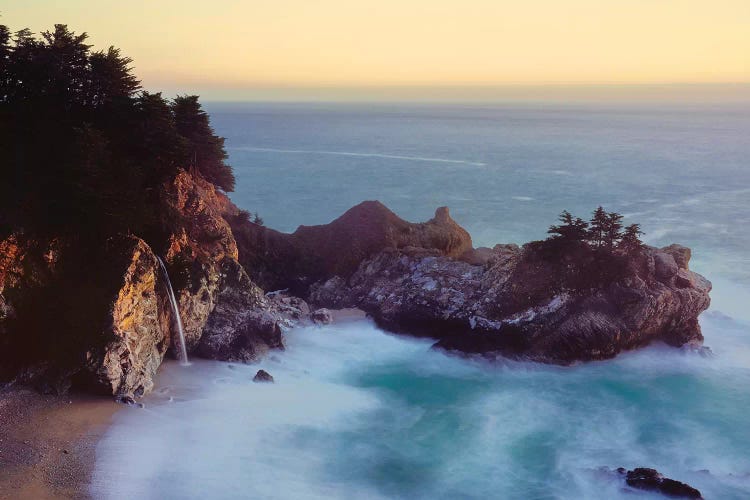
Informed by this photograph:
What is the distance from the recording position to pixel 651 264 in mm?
29984

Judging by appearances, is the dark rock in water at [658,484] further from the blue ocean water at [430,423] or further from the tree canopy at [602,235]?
the tree canopy at [602,235]

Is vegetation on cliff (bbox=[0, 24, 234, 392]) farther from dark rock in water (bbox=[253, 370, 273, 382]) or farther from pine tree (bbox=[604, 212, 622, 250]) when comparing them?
pine tree (bbox=[604, 212, 622, 250])

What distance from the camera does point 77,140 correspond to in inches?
951

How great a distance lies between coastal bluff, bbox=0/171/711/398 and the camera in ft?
74.9

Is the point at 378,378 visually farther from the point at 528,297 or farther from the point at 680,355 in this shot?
the point at 680,355

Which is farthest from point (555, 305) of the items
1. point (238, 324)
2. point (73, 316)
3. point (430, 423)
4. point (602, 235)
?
point (73, 316)

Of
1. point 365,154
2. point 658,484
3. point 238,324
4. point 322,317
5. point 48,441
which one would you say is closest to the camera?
point 658,484

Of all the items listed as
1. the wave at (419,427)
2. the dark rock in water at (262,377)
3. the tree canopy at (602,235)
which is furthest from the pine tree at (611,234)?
the dark rock in water at (262,377)

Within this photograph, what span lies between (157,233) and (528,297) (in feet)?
52.3

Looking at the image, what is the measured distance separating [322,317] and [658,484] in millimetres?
16940

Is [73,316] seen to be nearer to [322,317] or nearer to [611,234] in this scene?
[322,317]

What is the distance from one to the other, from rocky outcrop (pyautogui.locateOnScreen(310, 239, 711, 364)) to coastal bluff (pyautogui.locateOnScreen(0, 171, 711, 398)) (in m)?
0.06

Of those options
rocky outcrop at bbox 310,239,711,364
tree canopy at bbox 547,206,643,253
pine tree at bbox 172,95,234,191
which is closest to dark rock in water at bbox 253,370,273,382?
rocky outcrop at bbox 310,239,711,364

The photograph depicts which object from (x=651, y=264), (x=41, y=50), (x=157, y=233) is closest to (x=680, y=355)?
(x=651, y=264)
